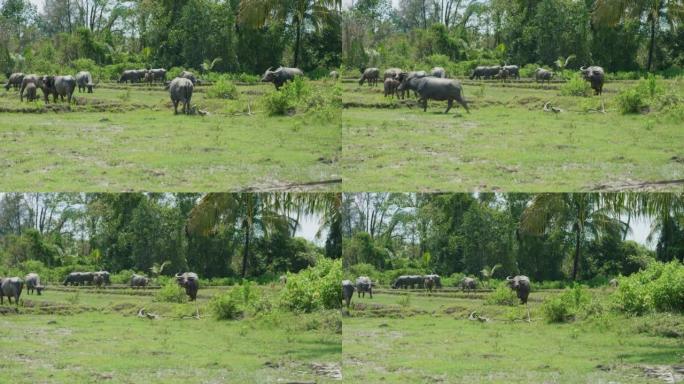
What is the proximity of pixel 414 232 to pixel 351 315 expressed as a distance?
3.92ft

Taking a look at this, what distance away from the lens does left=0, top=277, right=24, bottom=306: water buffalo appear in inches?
440

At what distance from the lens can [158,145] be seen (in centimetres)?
1125

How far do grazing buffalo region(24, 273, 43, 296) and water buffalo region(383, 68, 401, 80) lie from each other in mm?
4634

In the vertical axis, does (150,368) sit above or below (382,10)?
below

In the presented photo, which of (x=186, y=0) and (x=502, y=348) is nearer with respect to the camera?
(x=502, y=348)

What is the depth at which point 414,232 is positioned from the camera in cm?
1129

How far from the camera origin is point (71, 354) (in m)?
10.6

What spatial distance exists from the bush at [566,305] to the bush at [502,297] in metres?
0.36

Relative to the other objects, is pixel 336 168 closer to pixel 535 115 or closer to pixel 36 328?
pixel 535 115

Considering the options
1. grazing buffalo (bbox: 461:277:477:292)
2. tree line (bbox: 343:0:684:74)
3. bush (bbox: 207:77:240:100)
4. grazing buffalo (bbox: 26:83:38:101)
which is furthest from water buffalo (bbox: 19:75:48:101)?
grazing buffalo (bbox: 461:277:477:292)

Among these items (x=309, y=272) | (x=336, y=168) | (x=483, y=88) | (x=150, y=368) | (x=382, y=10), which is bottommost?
(x=150, y=368)

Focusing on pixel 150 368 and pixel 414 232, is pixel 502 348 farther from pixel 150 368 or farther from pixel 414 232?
pixel 150 368

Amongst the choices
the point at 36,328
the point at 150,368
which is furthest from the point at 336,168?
the point at 36,328

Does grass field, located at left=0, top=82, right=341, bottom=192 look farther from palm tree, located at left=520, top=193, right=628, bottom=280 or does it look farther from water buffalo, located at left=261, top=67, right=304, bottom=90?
palm tree, located at left=520, top=193, right=628, bottom=280
